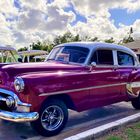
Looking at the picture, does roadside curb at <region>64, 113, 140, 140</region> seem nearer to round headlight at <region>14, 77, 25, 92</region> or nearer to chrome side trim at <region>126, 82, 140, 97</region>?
round headlight at <region>14, 77, 25, 92</region>

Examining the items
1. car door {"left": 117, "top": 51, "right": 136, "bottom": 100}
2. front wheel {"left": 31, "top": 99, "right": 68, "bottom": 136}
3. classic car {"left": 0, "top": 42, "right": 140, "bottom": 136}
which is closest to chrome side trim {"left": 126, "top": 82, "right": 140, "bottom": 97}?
classic car {"left": 0, "top": 42, "right": 140, "bottom": 136}

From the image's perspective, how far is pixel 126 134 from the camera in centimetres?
589

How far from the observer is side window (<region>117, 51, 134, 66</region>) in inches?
313

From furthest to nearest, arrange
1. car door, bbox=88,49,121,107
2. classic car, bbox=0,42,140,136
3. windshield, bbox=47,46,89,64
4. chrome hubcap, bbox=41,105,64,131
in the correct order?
windshield, bbox=47,46,89,64, car door, bbox=88,49,121,107, chrome hubcap, bbox=41,105,64,131, classic car, bbox=0,42,140,136

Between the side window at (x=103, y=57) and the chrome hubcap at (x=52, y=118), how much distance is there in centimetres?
161

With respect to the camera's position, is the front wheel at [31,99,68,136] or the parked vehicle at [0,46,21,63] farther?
the parked vehicle at [0,46,21,63]

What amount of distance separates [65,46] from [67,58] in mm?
500

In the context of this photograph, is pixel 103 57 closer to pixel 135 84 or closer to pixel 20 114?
pixel 135 84

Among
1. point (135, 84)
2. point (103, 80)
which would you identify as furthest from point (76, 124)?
point (135, 84)

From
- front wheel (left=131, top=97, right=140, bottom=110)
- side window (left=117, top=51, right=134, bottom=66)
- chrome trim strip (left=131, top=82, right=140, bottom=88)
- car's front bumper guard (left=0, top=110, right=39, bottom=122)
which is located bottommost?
front wheel (left=131, top=97, right=140, bottom=110)

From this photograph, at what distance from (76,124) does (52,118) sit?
3.56ft

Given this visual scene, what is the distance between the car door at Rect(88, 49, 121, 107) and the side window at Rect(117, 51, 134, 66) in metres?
0.34

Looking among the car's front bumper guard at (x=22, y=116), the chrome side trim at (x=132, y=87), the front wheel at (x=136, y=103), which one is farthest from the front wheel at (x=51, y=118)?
the front wheel at (x=136, y=103)

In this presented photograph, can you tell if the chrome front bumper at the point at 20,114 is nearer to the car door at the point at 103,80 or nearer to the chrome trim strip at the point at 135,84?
the car door at the point at 103,80
